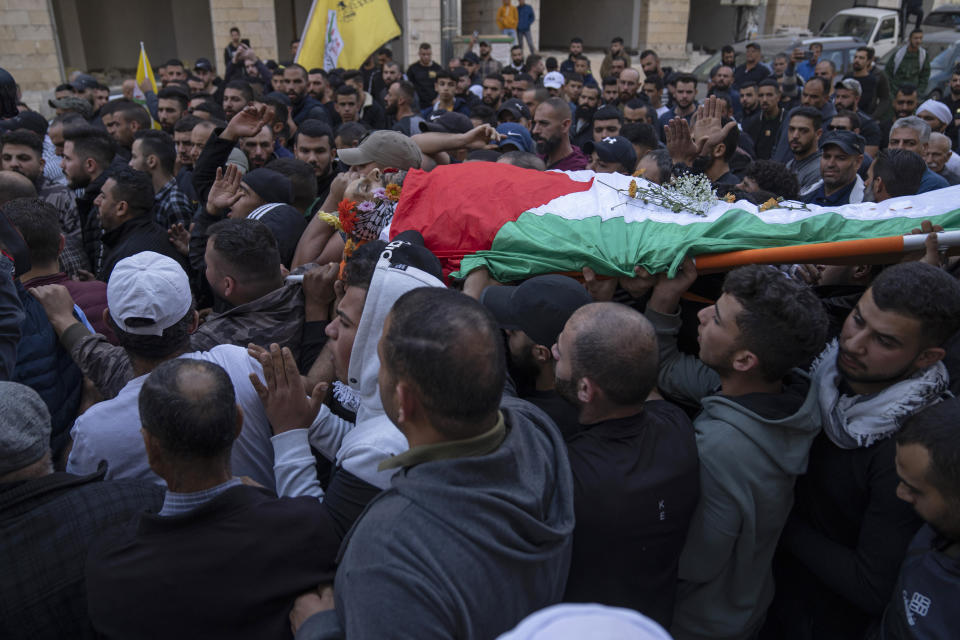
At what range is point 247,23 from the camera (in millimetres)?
15961

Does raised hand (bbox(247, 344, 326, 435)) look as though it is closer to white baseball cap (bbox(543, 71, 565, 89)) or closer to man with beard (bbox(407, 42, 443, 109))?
white baseball cap (bbox(543, 71, 565, 89))

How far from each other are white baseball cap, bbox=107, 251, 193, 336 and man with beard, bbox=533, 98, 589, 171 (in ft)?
11.3

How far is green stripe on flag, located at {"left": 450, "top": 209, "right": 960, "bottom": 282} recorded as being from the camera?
92.8 inches

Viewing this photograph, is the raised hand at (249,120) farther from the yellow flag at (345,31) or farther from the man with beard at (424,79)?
the man with beard at (424,79)

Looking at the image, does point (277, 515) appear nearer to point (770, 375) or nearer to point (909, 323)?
point (770, 375)

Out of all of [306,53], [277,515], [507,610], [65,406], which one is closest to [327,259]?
[65,406]

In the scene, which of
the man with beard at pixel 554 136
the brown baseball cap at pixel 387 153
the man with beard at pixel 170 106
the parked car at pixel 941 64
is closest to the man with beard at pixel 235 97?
the man with beard at pixel 170 106

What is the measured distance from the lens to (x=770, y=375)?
1933 mm

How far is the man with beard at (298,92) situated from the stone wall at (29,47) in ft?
28.9

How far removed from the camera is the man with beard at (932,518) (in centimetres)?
150

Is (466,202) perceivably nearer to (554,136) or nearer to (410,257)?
(410,257)

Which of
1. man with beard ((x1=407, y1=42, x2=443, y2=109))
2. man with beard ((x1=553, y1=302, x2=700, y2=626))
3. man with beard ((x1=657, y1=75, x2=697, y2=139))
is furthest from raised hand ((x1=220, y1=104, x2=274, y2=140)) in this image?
man with beard ((x1=407, y1=42, x2=443, y2=109))

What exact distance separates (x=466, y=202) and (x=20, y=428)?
1.64 meters

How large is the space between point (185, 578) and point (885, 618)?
1.64 meters
